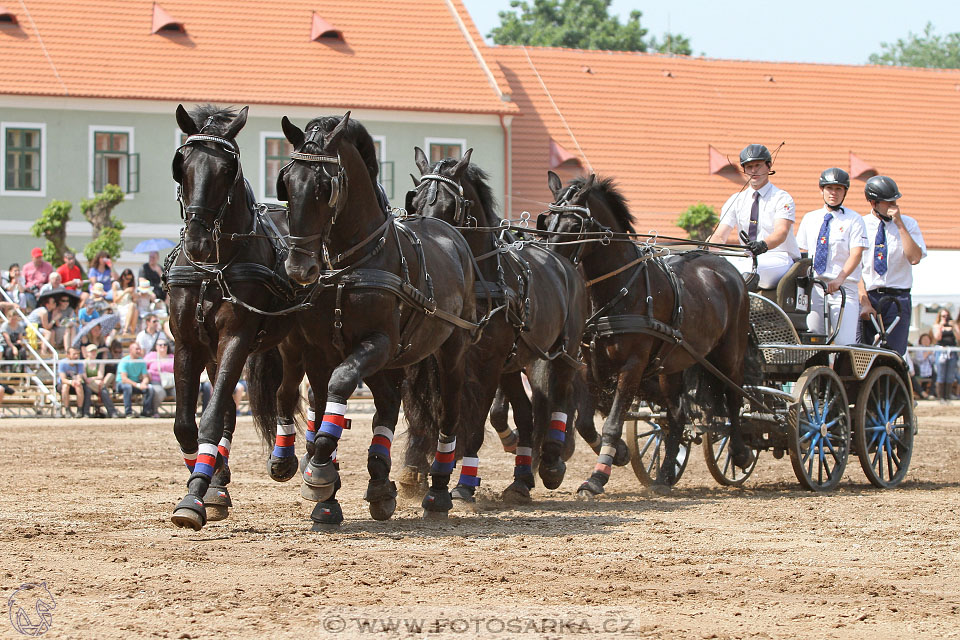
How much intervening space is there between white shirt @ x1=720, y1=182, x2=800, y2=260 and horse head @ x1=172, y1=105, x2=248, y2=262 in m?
5.21

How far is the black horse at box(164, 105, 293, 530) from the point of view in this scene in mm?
7605

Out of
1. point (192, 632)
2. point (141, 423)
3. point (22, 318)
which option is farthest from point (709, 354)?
point (22, 318)

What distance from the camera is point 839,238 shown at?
11789 mm

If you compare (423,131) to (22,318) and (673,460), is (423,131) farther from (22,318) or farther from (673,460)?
(673,460)

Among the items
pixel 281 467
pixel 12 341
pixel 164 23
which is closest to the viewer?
pixel 281 467

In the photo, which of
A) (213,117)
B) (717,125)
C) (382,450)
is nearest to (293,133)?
(213,117)

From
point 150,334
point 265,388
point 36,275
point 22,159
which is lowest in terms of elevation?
point 265,388

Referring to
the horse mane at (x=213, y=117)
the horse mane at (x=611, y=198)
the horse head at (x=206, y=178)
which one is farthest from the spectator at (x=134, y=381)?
the horse head at (x=206, y=178)

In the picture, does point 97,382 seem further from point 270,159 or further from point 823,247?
point 270,159

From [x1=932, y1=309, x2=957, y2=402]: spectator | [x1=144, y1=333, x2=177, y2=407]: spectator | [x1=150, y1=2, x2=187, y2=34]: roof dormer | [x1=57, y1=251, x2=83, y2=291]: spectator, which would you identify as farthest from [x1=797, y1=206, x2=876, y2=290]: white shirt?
[x1=150, y1=2, x2=187, y2=34]: roof dormer

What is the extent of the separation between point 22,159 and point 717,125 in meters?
19.8

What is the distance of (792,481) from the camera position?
39.8ft

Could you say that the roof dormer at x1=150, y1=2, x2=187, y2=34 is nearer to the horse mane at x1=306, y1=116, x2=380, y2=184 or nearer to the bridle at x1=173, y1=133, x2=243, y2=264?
the horse mane at x1=306, y1=116, x2=380, y2=184

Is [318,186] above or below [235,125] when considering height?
below
